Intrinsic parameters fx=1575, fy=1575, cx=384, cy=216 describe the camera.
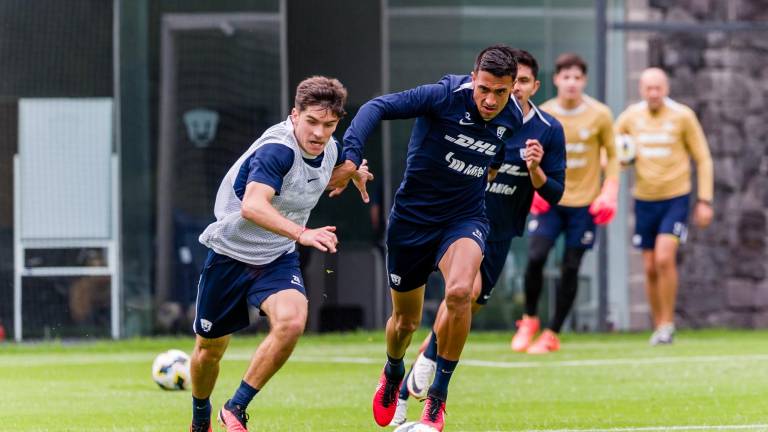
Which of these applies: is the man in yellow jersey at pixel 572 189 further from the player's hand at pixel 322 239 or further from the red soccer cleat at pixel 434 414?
the player's hand at pixel 322 239

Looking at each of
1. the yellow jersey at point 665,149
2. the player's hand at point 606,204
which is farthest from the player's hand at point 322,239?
the yellow jersey at point 665,149

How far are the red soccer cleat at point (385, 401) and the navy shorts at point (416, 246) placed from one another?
52cm

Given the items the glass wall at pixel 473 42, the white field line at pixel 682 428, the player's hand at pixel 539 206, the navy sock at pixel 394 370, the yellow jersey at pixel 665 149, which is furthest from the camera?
the glass wall at pixel 473 42

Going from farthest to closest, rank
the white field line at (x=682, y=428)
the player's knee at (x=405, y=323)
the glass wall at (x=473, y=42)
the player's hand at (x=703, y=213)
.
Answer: the glass wall at (x=473, y=42) → the player's hand at (x=703, y=213) → the player's knee at (x=405, y=323) → the white field line at (x=682, y=428)

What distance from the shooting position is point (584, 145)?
42.3 feet

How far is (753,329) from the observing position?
52.4 ft

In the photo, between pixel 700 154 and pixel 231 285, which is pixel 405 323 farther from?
pixel 700 154

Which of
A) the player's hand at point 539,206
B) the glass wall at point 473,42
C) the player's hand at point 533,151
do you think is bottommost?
the player's hand at point 539,206

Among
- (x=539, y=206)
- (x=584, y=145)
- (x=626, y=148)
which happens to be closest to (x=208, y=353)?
(x=539, y=206)

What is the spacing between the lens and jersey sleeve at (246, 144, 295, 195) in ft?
22.5

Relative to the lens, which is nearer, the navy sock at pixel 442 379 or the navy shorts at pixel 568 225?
the navy sock at pixel 442 379

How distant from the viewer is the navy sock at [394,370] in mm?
8438

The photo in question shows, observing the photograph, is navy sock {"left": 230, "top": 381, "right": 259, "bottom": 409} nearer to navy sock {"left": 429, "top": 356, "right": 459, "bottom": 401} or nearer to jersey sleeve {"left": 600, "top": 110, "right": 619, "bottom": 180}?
navy sock {"left": 429, "top": 356, "right": 459, "bottom": 401}

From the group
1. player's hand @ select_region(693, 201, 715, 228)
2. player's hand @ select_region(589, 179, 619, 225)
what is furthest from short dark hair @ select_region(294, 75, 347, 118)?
player's hand @ select_region(693, 201, 715, 228)
